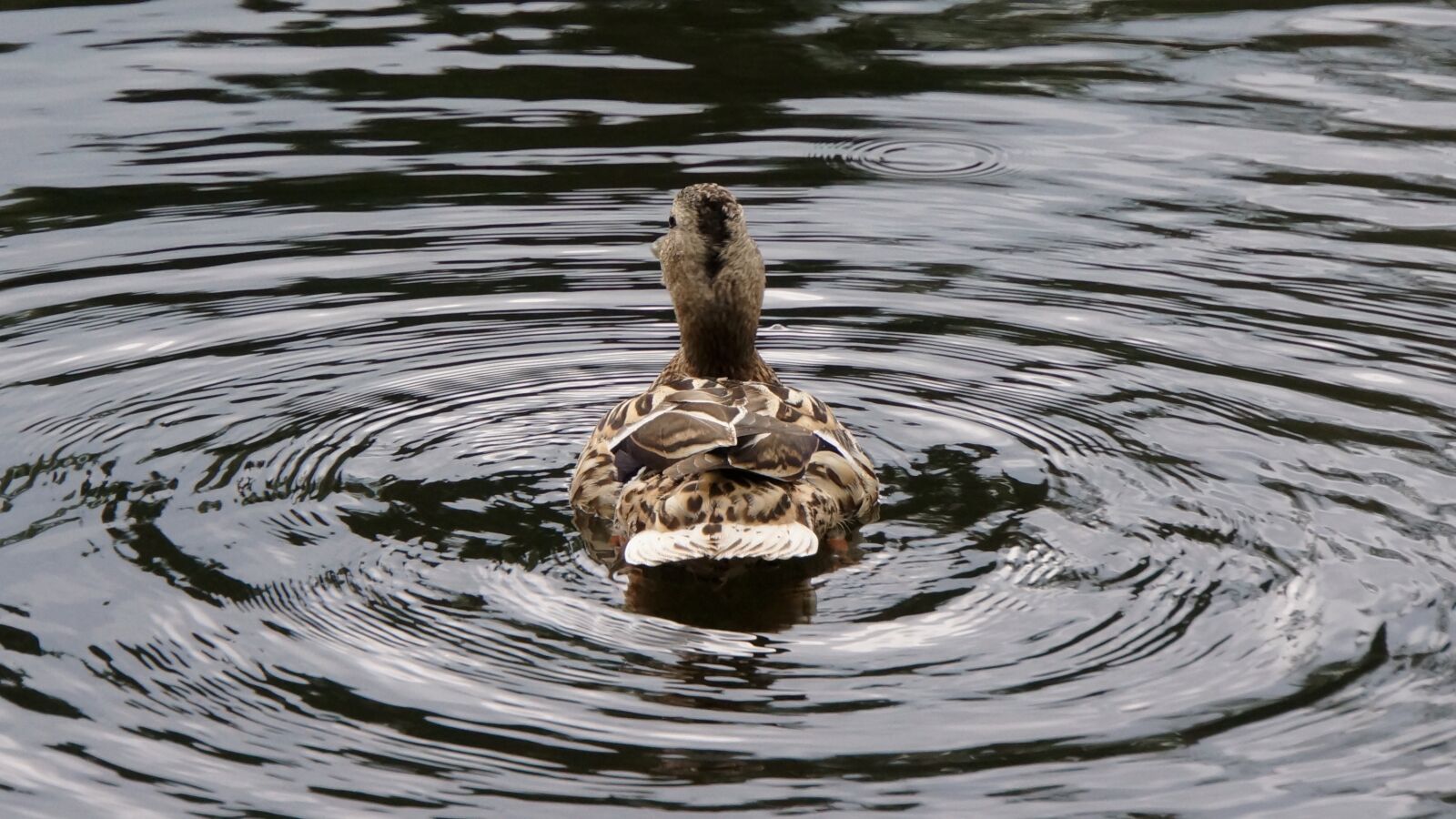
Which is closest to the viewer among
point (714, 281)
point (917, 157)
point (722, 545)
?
point (722, 545)

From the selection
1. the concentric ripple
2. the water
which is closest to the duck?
the water

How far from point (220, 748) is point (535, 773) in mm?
942

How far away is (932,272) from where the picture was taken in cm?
1084

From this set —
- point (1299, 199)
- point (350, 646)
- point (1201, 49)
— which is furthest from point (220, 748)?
point (1201, 49)

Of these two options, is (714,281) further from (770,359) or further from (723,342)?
(770,359)

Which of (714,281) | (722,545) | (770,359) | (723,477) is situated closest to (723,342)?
(714,281)

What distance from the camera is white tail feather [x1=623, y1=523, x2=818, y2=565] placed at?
290 inches

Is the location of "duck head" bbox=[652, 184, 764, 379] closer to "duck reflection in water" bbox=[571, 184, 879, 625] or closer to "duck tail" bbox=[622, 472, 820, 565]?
"duck reflection in water" bbox=[571, 184, 879, 625]

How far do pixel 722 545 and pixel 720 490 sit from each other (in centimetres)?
26

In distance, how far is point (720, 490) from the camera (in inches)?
299

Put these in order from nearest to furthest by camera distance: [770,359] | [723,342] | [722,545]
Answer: [722,545] < [723,342] < [770,359]

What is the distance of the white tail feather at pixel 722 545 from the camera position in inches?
290

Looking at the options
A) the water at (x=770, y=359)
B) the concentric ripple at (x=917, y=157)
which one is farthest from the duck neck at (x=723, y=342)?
the concentric ripple at (x=917, y=157)

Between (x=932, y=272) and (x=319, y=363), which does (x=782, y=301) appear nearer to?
(x=932, y=272)
